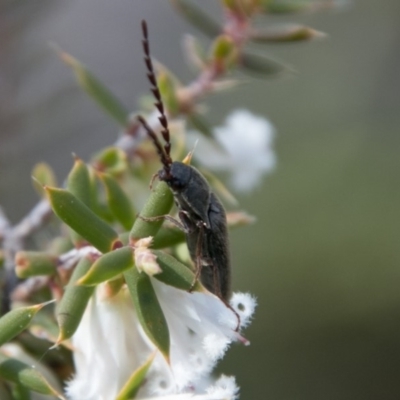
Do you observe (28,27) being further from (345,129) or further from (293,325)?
(345,129)

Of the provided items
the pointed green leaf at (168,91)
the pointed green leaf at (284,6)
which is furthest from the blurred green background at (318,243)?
the pointed green leaf at (284,6)

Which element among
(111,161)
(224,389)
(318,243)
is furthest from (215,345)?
(318,243)

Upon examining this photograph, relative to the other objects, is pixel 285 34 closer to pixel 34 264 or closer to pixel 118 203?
pixel 118 203

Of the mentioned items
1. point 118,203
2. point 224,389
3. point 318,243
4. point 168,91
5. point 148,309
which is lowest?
point 318,243


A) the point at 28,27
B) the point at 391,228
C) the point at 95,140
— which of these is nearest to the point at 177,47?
the point at 95,140

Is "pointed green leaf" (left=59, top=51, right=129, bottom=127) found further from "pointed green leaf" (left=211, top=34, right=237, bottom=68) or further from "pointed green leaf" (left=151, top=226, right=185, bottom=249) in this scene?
"pointed green leaf" (left=151, top=226, right=185, bottom=249)

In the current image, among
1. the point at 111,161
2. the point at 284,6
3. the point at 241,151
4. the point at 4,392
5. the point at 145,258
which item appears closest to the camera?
the point at 145,258

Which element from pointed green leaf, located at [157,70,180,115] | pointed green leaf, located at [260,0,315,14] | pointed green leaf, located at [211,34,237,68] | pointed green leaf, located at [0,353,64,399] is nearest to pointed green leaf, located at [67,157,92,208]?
pointed green leaf, located at [0,353,64,399]
